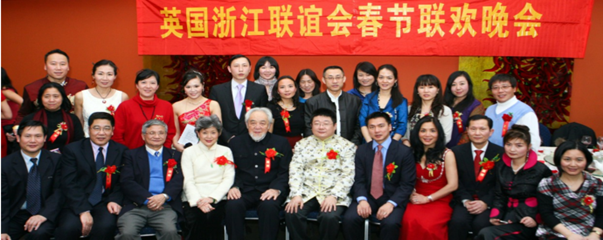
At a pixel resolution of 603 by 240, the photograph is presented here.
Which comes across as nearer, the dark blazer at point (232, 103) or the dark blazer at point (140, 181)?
the dark blazer at point (140, 181)

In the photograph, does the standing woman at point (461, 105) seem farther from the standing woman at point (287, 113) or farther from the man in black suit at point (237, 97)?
the man in black suit at point (237, 97)

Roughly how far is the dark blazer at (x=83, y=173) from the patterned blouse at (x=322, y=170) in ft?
4.11

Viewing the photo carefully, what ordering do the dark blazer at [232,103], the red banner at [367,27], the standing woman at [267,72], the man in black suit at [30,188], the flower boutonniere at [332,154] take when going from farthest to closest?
the red banner at [367,27] → the standing woman at [267,72] → the dark blazer at [232,103] → the flower boutonniere at [332,154] → the man in black suit at [30,188]

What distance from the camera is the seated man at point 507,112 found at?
3.46m

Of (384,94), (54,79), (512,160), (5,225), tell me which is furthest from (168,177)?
(512,160)

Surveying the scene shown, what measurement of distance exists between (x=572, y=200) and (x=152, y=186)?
274cm

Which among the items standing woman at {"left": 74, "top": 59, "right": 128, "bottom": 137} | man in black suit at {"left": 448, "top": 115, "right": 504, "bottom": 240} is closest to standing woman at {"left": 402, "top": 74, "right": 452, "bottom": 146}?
man in black suit at {"left": 448, "top": 115, "right": 504, "bottom": 240}

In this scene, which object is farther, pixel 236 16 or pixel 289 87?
pixel 236 16

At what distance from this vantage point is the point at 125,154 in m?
3.31

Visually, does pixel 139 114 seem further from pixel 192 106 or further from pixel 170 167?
pixel 170 167

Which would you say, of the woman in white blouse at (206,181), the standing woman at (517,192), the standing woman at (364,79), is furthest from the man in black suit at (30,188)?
the standing woman at (517,192)

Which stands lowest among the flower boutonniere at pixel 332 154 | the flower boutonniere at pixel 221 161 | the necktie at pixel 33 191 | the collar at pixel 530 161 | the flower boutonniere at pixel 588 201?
the necktie at pixel 33 191

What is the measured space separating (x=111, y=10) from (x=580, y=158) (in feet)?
16.0

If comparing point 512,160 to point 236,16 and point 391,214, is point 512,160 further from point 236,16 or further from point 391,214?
point 236,16
